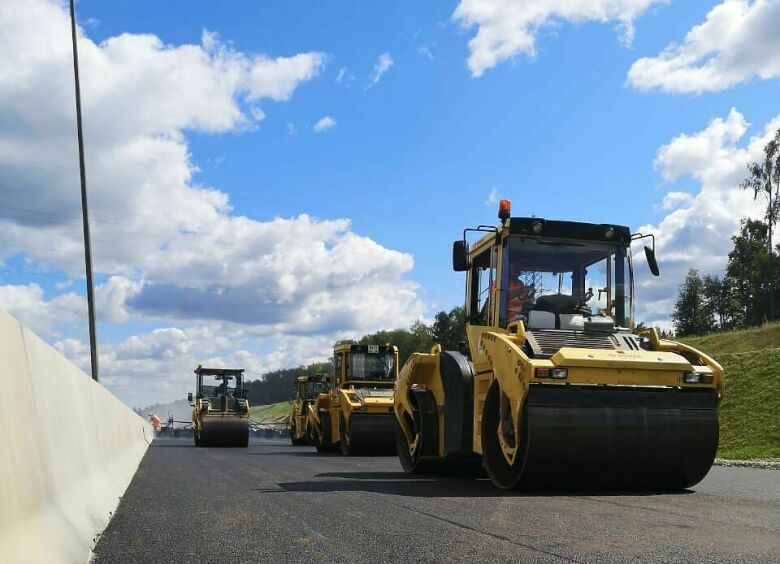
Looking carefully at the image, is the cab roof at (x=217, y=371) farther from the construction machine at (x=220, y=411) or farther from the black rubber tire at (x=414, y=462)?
the black rubber tire at (x=414, y=462)

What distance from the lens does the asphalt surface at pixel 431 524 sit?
495 centimetres

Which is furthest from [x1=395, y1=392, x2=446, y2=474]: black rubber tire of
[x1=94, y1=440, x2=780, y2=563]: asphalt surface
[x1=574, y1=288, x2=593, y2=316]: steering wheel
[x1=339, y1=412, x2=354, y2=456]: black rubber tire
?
[x1=339, y1=412, x2=354, y2=456]: black rubber tire

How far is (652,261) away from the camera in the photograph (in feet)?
33.7

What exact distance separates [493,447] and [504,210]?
9.50ft

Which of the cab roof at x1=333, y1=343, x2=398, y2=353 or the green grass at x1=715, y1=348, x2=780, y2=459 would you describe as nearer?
the cab roof at x1=333, y1=343, x2=398, y2=353

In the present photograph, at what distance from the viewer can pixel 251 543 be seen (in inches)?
211

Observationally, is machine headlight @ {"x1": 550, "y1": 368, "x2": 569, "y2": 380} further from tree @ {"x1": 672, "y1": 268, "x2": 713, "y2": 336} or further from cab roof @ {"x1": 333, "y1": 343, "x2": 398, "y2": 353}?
tree @ {"x1": 672, "y1": 268, "x2": 713, "y2": 336}

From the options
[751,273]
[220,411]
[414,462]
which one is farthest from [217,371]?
[751,273]

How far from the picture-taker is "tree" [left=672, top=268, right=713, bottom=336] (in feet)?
293

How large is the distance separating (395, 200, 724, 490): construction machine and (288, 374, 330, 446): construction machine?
A: 16911mm

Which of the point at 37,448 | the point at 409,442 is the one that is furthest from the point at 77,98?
the point at 37,448

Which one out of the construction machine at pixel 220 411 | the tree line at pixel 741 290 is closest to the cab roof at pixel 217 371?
the construction machine at pixel 220 411

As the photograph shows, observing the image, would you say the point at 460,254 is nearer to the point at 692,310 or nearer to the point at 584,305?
the point at 584,305

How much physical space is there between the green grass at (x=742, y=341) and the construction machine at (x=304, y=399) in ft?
66.3
